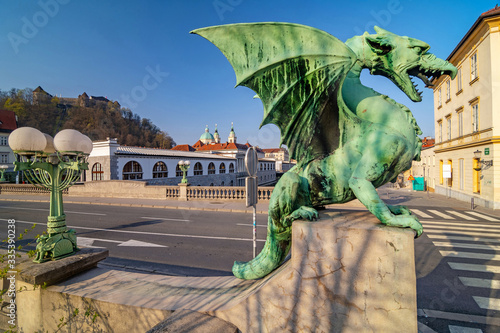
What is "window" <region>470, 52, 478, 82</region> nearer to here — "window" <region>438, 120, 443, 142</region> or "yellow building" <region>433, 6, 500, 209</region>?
"yellow building" <region>433, 6, 500, 209</region>

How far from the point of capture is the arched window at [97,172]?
70.0 ft

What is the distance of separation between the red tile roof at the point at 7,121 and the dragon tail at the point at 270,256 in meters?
56.9

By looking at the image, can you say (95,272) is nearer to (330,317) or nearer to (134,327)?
(134,327)

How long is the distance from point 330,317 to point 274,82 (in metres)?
2.06

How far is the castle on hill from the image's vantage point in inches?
2578

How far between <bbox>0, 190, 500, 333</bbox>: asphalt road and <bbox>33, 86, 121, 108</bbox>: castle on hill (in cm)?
7402

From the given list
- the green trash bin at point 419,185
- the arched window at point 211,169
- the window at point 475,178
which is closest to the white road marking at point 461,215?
the window at point 475,178

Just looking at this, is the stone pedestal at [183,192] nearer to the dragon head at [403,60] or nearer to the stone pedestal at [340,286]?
the stone pedestal at [340,286]

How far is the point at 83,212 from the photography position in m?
13.1

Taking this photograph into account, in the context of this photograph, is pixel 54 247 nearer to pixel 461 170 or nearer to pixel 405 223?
pixel 405 223

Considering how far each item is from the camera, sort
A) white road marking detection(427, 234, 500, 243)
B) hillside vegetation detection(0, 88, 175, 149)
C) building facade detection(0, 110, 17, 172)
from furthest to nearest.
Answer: hillside vegetation detection(0, 88, 175, 149) → building facade detection(0, 110, 17, 172) → white road marking detection(427, 234, 500, 243)

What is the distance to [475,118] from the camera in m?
15.1

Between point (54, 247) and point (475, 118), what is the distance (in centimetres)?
2187

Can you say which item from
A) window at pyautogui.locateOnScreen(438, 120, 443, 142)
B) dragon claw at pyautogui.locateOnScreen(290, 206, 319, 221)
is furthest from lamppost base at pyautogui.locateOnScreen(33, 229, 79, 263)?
window at pyautogui.locateOnScreen(438, 120, 443, 142)
